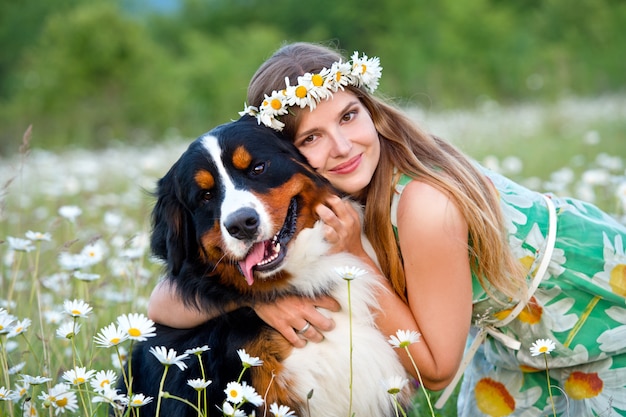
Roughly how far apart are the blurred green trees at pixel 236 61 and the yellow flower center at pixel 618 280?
970cm

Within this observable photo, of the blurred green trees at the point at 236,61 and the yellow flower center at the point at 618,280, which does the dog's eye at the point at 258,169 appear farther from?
the blurred green trees at the point at 236,61

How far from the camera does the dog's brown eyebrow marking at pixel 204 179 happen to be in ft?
8.42

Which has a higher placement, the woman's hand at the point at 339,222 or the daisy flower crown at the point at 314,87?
the daisy flower crown at the point at 314,87

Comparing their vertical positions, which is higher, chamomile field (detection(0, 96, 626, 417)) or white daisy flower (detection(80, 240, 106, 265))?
white daisy flower (detection(80, 240, 106, 265))

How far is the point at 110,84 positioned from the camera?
22938 millimetres

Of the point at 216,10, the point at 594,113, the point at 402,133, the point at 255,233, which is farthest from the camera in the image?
the point at 216,10

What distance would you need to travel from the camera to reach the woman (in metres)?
2.51

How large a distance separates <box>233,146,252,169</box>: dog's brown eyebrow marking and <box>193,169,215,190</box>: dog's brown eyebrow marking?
107 mm

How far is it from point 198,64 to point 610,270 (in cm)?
2696

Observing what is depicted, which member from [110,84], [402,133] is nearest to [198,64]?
[110,84]

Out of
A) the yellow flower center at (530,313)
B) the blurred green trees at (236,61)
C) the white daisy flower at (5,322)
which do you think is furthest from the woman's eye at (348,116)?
the blurred green trees at (236,61)

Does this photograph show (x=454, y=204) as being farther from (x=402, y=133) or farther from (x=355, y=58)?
(x=355, y=58)

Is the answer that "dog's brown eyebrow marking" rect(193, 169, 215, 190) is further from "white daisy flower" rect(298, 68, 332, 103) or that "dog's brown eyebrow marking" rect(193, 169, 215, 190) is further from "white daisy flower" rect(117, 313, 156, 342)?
"white daisy flower" rect(117, 313, 156, 342)

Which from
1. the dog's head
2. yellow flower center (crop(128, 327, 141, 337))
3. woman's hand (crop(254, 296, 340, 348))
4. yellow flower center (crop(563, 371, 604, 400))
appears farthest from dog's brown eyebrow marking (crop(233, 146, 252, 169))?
yellow flower center (crop(563, 371, 604, 400))
